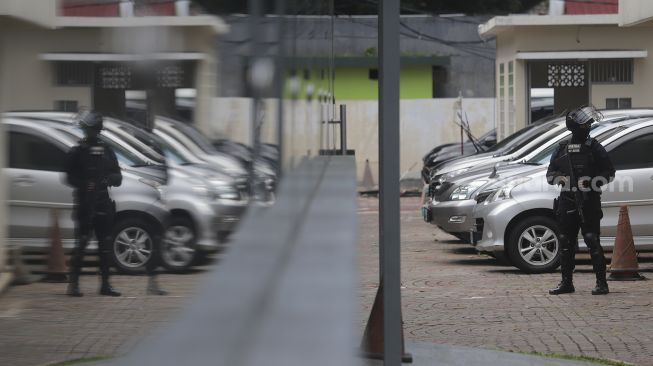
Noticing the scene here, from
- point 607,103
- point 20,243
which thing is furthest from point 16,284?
point 607,103

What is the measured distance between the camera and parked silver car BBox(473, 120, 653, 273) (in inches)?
519

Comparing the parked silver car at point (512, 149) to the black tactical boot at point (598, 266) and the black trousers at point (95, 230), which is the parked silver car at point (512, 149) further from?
the black trousers at point (95, 230)

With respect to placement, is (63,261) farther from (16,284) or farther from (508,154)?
(508,154)

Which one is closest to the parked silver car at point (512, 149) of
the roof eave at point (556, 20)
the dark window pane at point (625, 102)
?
the dark window pane at point (625, 102)

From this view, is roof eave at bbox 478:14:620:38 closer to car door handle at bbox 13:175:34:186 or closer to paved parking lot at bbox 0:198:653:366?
paved parking lot at bbox 0:198:653:366

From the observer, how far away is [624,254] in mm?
12305

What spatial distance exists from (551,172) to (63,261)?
10806 millimetres

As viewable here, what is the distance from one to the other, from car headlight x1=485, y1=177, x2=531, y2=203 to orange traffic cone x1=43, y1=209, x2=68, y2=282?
12.3m

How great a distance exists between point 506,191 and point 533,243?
2.36 ft

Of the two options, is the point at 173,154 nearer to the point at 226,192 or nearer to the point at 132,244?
the point at 132,244

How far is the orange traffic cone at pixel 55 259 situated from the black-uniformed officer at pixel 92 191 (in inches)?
0.5

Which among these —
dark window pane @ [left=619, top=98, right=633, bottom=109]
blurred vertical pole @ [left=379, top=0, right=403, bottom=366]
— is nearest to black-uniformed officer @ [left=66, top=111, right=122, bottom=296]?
blurred vertical pole @ [left=379, top=0, right=403, bottom=366]

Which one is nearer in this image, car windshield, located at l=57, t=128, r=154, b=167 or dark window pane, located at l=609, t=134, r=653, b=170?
→ car windshield, located at l=57, t=128, r=154, b=167

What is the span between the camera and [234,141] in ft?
6.54
